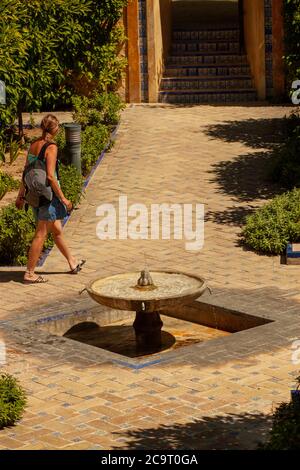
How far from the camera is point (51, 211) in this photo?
14.5 meters

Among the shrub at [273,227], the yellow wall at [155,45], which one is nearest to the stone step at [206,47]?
the yellow wall at [155,45]

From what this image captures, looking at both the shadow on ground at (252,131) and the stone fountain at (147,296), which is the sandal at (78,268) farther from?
the shadow on ground at (252,131)

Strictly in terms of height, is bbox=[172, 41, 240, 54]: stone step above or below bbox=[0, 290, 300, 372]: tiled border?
above

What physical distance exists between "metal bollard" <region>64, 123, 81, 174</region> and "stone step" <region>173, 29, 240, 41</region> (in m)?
8.58

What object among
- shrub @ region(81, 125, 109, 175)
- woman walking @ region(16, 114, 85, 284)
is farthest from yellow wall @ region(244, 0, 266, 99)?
woman walking @ region(16, 114, 85, 284)

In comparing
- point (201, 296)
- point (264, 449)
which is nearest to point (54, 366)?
point (201, 296)

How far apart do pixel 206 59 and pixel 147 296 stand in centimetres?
1330

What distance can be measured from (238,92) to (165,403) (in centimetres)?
1412

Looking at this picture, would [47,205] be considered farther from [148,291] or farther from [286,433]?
[286,433]

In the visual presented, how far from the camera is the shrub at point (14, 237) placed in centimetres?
1536

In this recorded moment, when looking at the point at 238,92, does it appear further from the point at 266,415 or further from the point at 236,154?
Result: the point at 266,415

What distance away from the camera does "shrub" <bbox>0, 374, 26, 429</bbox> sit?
1038 centimetres

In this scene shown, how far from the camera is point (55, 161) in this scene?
14.4m

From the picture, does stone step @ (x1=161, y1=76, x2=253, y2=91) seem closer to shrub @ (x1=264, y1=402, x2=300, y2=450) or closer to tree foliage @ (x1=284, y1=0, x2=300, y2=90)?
tree foliage @ (x1=284, y1=0, x2=300, y2=90)
